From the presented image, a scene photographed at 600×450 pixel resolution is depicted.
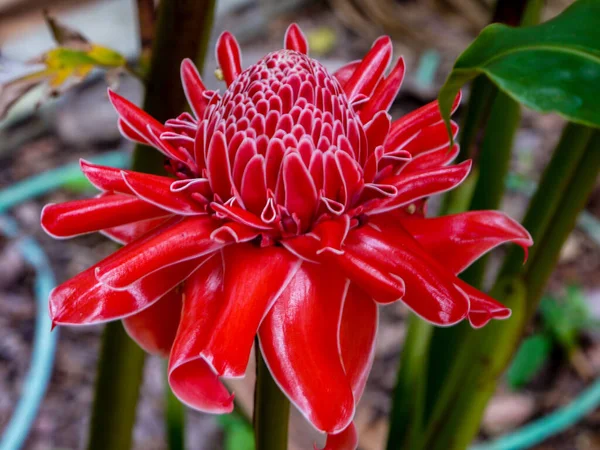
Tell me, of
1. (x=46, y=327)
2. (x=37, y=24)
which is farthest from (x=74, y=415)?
(x=37, y=24)

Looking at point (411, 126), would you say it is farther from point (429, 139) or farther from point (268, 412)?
point (268, 412)

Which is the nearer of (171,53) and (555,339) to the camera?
(171,53)

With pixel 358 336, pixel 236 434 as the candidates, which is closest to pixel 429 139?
pixel 358 336

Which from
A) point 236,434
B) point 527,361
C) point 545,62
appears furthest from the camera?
point 527,361

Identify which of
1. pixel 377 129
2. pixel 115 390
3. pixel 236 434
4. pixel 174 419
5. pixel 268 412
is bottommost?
pixel 236 434

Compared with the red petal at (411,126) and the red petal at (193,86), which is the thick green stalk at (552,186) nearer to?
the red petal at (411,126)

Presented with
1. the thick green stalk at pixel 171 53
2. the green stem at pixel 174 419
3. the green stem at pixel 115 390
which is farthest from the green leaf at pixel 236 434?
the thick green stalk at pixel 171 53
